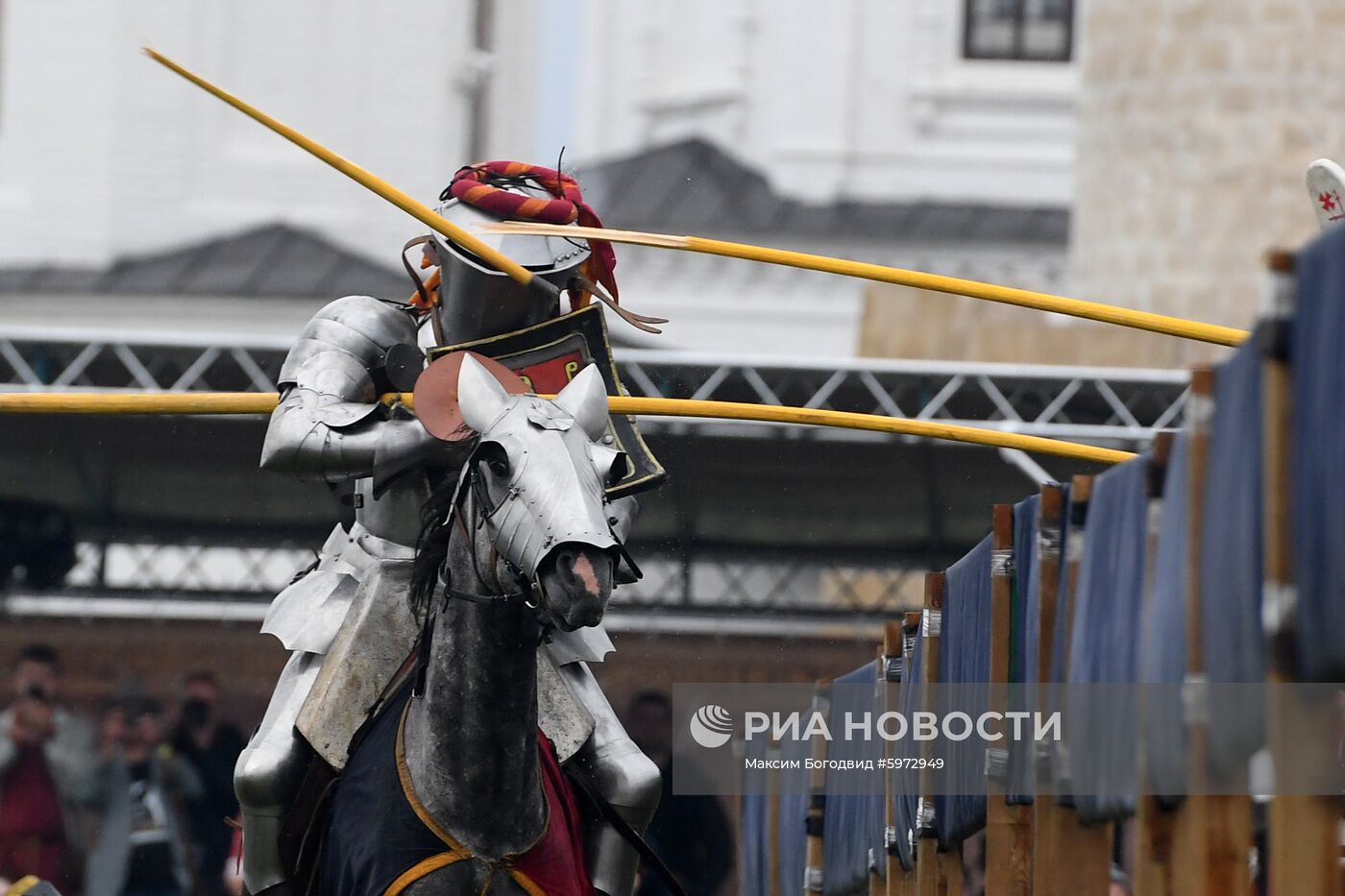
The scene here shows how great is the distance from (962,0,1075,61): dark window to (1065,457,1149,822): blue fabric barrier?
26204 millimetres

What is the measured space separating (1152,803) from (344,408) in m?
2.32

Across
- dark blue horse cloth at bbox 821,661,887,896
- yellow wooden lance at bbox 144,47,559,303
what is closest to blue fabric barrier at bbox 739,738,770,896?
dark blue horse cloth at bbox 821,661,887,896

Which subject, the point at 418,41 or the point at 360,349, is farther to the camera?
the point at 418,41

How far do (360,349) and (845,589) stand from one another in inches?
339

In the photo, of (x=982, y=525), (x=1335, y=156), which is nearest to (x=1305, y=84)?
(x=1335, y=156)

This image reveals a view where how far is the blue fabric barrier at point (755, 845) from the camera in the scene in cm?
1180

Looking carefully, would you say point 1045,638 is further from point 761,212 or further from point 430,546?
point 761,212

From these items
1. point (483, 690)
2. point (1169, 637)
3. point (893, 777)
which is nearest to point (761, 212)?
point (893, 777)

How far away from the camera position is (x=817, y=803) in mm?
10219

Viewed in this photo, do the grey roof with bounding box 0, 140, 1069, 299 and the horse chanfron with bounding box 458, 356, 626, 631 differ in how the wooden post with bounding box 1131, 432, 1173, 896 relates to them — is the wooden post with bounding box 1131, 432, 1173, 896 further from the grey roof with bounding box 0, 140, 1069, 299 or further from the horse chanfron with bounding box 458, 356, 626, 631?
the grey roof with bounding box 0, 140, 1069, 299

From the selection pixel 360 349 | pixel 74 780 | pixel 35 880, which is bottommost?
pixel 74 780

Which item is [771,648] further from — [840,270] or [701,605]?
[840,270]

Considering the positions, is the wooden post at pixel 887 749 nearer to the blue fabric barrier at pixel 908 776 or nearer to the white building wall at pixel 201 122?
the blue fabric barrier at pixel 908 776

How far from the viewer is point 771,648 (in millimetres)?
16031
